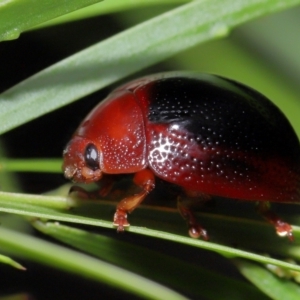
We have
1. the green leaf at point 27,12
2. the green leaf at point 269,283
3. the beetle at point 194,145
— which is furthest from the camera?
the beetle at point 194,145

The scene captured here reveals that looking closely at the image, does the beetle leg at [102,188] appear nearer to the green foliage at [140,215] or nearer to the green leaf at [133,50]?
the green foliage at [140,215]

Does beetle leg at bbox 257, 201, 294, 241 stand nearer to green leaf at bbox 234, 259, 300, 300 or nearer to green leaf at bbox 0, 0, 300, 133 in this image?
green leaf at bbox 234, 259, 300, 300

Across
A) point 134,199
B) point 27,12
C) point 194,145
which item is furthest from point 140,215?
point 27,12

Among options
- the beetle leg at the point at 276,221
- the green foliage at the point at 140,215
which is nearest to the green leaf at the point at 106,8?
the green foliage at the point at 140,215

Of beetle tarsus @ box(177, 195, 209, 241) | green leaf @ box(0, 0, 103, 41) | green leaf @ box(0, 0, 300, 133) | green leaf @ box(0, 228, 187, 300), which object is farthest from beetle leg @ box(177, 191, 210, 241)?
green leaf @ box(0, 0, 103, 41)

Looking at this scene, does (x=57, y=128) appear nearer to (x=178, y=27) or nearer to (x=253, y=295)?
(x=178, y=27)

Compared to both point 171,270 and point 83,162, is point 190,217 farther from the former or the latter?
point 83,162

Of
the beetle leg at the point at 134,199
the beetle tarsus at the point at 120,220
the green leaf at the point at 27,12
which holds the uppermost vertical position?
the green leaf at the point at 27,12
